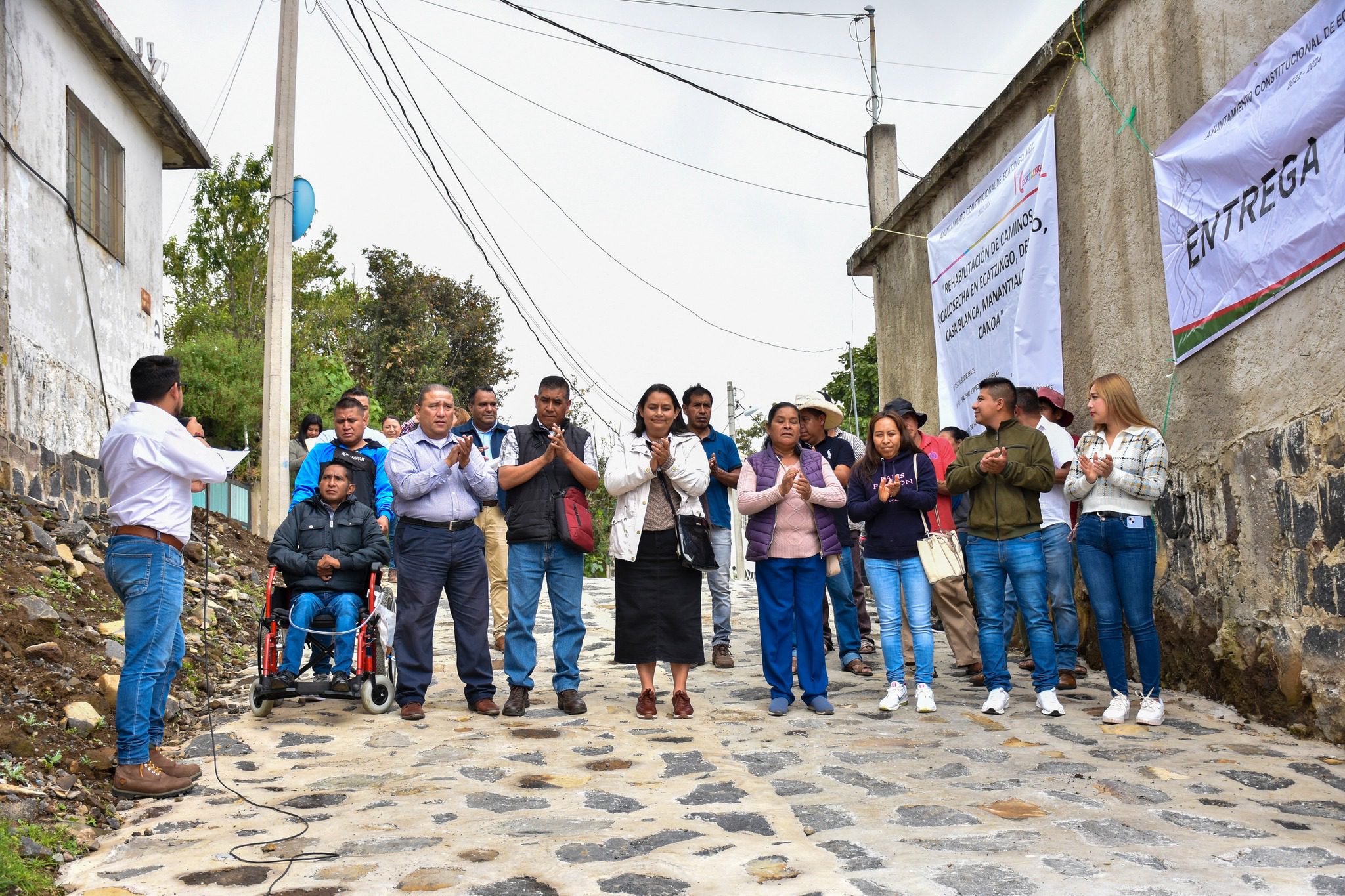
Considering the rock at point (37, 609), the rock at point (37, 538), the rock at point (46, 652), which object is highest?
the rock at point (37, 538)

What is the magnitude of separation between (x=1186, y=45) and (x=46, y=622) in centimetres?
726

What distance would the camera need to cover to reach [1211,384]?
628 cm

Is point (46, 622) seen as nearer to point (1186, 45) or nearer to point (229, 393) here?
point (1186, 45)

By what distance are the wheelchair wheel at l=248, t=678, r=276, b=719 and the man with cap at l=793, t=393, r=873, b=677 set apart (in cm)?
369

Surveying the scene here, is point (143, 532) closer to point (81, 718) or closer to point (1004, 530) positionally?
point (81, 718)

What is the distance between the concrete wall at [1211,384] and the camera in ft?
17.5

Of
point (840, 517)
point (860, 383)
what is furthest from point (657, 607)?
point (860, 383)

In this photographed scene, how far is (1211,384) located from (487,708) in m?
4.53

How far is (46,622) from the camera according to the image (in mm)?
6426

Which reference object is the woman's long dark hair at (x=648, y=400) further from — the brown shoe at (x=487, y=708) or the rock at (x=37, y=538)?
the rock at (x=37, y=538)

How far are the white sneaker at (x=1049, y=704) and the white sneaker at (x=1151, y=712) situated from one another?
437 mm

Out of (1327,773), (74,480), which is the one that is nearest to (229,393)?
(74,480)

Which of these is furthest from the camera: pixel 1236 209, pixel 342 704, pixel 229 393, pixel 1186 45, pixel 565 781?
pixel 229 393

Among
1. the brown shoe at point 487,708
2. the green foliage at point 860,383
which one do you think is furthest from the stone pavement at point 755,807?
the green foliage at point 860,383
